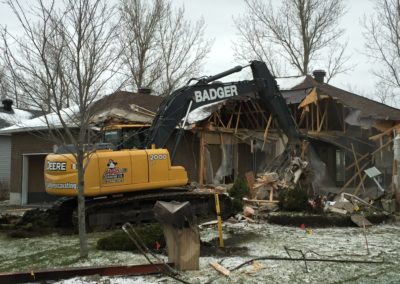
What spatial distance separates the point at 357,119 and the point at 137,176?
11.3m

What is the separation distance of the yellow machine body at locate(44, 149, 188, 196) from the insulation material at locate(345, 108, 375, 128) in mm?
10212

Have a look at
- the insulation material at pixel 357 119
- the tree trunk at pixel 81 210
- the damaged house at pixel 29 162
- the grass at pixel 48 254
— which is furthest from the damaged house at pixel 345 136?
the tree trunk at pixel 81 210

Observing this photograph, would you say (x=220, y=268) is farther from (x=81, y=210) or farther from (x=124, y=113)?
(x=124, y=113)

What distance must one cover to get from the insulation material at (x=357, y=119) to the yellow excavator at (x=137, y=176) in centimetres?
774

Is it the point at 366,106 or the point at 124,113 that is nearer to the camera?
the point at 124,113

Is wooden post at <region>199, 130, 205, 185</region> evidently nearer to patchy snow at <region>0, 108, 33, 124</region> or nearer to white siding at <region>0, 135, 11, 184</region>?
white siding at <region>0, 135, 11, 184</region>

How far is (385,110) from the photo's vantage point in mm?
23719

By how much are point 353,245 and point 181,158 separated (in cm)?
1125

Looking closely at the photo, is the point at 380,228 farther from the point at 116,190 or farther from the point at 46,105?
the point at 46,105

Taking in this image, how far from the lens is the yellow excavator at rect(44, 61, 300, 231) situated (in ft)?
40.8

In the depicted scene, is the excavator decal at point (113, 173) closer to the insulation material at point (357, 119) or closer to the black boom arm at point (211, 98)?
the black boom arm at point (211, 98)

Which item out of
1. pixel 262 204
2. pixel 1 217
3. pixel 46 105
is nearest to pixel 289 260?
pixel 46 105

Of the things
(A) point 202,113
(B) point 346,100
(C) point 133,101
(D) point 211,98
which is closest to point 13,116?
(C) point 133,101

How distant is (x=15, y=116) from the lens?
35.0 metres
